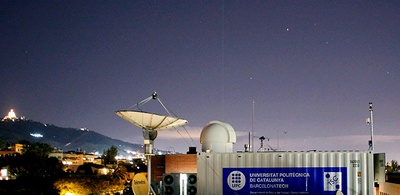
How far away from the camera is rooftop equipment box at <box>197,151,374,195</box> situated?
23.2m

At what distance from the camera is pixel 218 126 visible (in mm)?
27375

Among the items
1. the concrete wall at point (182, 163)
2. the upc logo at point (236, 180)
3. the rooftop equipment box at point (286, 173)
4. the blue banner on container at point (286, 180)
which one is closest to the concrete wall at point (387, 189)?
the rooftop equipment box at point (286, 173)

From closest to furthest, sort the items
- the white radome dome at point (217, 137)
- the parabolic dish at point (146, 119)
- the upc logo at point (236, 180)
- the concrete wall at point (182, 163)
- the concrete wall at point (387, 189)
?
the concrete wall at point (387, 189)
the parabolic dish at point (146, 119)
the upc logo at point (236, 180)
the white radome dome at point (217, 137)
the concrete wall at point (182, 163)

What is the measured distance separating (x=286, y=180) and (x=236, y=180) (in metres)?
2.44

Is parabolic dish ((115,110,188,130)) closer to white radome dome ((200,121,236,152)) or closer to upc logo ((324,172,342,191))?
white radome dome ((200,121,236,152))

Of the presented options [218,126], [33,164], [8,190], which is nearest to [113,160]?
[33,164]

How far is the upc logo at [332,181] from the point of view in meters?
23.4

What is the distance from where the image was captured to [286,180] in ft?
78.2

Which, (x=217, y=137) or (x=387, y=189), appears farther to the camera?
(x=217, y=137)

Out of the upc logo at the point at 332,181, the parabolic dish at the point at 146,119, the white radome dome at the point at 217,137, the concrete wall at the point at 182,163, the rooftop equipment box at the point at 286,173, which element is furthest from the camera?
the concrete wall at the point at 182,163

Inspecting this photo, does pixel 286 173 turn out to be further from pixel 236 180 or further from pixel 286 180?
pixel 236 180

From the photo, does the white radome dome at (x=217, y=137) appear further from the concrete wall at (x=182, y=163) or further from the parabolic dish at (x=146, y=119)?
the parabolic dish at (x=146, y=119)

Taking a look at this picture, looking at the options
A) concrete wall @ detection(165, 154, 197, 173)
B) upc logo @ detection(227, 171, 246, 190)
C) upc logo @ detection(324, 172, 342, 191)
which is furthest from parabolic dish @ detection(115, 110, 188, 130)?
concrete wall @ detection(165, 154, 197, 173)

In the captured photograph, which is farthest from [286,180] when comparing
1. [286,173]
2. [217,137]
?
[217,137]
